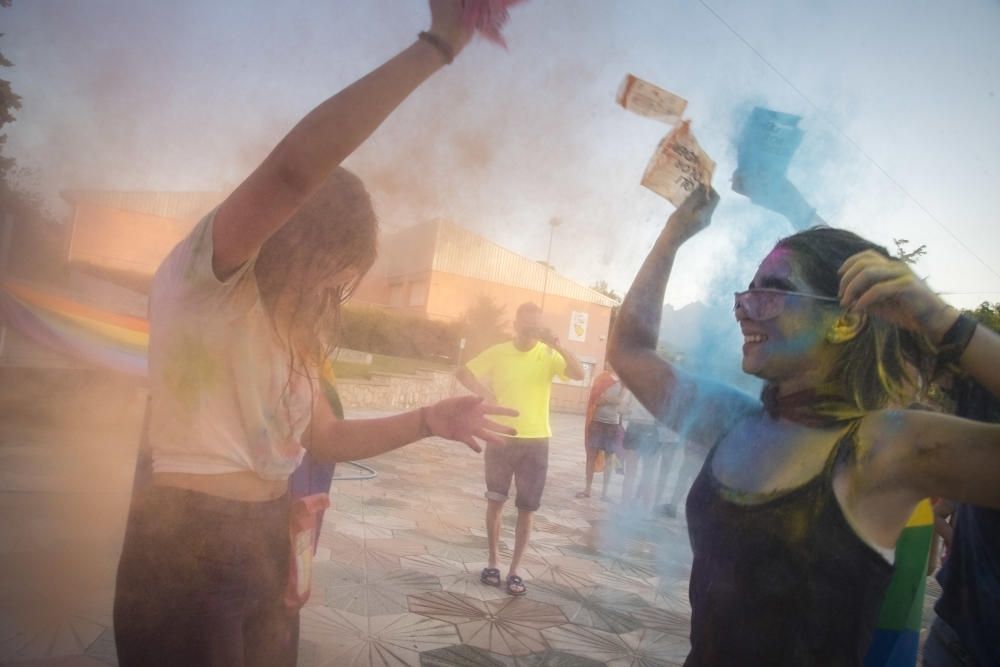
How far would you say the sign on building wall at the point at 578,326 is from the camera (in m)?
2.03

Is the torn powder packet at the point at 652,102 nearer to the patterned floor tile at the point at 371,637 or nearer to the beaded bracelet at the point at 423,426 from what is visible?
the beaded bracelet at the point at 423,426

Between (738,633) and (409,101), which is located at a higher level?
(409,101)

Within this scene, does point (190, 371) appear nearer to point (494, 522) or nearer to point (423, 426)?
point (423, 426)

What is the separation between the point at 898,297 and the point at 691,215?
56 centimetres

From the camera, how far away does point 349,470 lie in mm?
4621

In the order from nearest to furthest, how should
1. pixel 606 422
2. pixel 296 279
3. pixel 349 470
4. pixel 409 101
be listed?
pixel 296 279
pixel 409 101
pixel 349 470
pixel 606 422

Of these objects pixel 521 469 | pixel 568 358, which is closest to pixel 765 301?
pixel 568 358

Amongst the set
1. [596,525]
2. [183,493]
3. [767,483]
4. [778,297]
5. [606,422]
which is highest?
[778,297]

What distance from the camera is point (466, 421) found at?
4.14 ft

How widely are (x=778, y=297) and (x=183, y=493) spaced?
120cm

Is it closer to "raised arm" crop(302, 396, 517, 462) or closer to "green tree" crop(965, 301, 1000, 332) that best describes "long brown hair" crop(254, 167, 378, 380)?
"raised arm" crop(302, 396, 517, 462)

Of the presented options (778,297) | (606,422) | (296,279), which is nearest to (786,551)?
(778,297)

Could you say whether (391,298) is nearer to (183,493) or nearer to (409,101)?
(409,101)

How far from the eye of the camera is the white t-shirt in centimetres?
96
